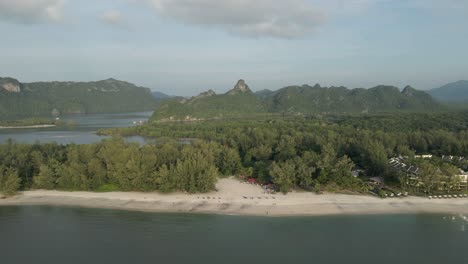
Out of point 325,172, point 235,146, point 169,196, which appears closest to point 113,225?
point 169,196

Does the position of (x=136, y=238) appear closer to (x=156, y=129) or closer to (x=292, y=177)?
(x=292, y=177)

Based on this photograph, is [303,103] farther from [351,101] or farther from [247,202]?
[247,202]

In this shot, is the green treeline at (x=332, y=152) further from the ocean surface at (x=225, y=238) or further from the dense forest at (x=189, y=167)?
the ocean surface at (x=225, y=238)

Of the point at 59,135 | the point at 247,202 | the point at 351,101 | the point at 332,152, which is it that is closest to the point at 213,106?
the point at 351,101

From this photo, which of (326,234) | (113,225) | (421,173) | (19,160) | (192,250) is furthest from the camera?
(19,160)

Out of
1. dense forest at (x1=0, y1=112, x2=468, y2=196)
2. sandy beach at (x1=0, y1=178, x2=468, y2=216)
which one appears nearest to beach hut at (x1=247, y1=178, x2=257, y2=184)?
dense forest at (x1=0, y1=112, x2=468, y2=196)

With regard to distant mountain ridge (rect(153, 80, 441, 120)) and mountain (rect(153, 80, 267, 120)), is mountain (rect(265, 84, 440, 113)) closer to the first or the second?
distant mountain ridge (rect(153, 80, 441, 120))
